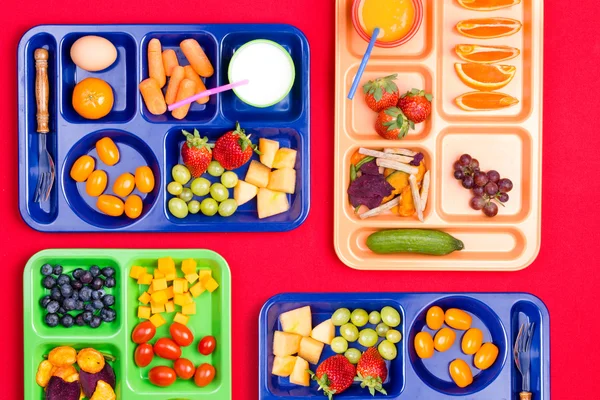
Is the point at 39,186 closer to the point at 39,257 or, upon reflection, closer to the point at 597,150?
the point at 39,257

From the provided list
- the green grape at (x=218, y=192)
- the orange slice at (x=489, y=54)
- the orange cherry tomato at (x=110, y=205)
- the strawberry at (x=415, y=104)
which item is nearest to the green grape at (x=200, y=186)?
the green grape at (x=218, y=192)

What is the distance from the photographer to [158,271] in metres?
2.15

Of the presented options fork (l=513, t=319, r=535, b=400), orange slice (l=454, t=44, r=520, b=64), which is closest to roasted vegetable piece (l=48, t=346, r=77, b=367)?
fork (l=513, t=319, r=535, b=400)

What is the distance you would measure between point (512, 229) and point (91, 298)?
1.44 metres

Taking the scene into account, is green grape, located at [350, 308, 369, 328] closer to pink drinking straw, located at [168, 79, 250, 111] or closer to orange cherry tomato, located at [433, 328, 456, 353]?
orange cherry tomato, located at [433, 328, 456, 353]

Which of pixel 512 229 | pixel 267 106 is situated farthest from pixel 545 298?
pixel 267 106

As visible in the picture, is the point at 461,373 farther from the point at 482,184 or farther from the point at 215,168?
the point at 215,168

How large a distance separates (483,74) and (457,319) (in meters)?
0.83

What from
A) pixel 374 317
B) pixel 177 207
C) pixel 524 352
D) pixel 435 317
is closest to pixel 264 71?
pixel 177 207

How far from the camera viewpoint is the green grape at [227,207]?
2148mm

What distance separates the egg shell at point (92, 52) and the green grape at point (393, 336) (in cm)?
132

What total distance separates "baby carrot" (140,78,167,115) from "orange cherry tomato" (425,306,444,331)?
3.72ft

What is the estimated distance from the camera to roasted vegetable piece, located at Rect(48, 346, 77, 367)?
212 cm

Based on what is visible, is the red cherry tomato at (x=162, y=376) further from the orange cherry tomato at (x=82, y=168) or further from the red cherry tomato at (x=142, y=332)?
the orange cherry tomato at (x=82, y=168)
